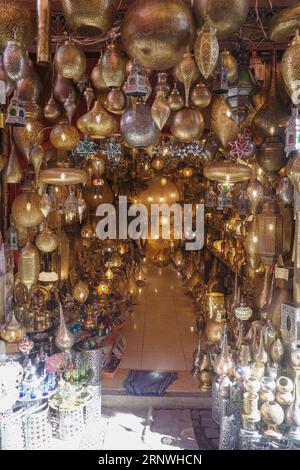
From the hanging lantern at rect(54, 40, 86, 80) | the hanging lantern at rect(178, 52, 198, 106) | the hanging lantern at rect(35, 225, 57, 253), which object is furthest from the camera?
the hanging lantern at rect(35, 225, 57, 253)

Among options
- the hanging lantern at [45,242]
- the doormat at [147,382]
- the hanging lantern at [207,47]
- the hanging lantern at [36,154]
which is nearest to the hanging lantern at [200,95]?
the hanging lantern at [207,47]

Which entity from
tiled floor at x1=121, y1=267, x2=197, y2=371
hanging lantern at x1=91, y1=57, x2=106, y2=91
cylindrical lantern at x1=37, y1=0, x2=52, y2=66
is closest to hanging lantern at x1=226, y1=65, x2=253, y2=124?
hanging lantern at x1=91, y1=57, x2=106, y2=91

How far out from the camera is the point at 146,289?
7477 mm

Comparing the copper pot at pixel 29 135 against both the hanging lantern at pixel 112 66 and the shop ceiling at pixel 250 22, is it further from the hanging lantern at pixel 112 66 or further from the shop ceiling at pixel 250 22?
the hanging lantern at pixel 112 66

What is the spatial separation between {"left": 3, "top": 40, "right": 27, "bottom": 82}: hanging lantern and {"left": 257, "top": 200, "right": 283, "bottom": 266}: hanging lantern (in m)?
1.43

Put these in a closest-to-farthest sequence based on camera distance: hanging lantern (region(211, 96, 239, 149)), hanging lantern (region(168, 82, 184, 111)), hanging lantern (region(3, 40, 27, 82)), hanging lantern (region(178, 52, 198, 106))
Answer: hanging lantern (region(3, 40, 27, 82))
hanging lantern (region(178, 52, 198, 106))
hanging lantern (region(211, 96, 239, 149))
hanging lantern (region(168, 82, 184, 111))

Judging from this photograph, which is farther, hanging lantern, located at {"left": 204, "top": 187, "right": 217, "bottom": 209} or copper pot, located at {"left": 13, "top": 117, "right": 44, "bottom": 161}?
hanging lantern, located at {"left": 204, "top": 187, "right": 217, "bottom": 209}

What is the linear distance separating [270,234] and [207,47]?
1.23 m

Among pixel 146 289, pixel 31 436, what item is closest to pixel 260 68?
pixel 31 436

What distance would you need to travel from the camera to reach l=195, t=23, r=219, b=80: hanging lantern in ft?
3.66

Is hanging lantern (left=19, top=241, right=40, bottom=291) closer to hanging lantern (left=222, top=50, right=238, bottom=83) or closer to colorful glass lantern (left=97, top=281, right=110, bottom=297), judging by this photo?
hanging lantern (left=222, top=50, right=238, bottom=83)

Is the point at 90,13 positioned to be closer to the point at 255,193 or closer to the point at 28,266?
the point at 255,193

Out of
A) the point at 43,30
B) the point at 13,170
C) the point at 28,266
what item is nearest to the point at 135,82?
the point at 43,30

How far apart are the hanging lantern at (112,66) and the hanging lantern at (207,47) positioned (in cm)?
48
